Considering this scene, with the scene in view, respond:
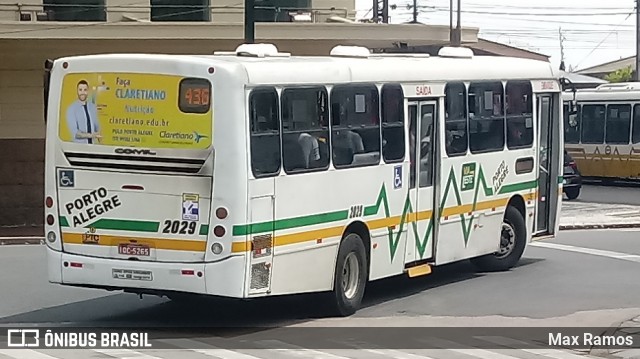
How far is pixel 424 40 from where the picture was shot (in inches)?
1112

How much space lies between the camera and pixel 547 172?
18.5m

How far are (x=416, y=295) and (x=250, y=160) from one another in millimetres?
4121

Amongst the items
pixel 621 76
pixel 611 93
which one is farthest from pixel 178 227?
pixel 621 76

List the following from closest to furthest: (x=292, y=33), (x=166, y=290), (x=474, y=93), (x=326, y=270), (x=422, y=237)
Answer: (x=166, y=290) → (x=326, y=270) → (x=422, y=237) → (x=474, y=93) → (x=292, y=33)

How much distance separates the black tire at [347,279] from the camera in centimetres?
1344

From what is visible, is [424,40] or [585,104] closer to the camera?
[424,40]

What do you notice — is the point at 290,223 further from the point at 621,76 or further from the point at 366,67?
the point at 621,76

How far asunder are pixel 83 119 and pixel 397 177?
153 inches

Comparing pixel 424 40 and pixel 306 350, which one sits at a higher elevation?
pixel 424 40

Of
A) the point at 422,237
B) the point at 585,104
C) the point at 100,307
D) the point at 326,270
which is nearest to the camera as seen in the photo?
the point at 326,270

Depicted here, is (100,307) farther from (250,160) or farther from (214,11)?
(214,11)

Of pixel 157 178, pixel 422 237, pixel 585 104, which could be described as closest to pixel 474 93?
pixel 422 237

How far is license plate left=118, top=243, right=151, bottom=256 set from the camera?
40.1 feet

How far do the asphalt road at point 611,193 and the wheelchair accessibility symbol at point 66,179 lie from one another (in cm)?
2144
